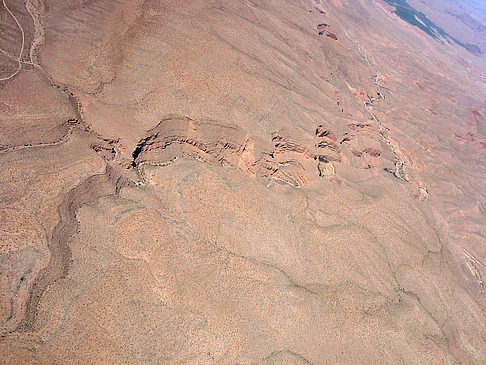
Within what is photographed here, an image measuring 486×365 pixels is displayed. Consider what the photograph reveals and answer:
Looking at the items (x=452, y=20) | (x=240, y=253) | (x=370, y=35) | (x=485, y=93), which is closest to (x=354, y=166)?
(x=240, y=253)

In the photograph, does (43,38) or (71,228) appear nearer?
(71,228)

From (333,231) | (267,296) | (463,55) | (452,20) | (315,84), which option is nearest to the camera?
(267,296)

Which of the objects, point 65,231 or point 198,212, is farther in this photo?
point 198,212

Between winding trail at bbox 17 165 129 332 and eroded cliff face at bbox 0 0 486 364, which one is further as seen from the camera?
eroded cliff face at bbox 0 0 486 364

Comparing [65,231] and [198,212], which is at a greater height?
[198,212]

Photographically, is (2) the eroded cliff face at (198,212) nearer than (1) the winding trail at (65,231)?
No

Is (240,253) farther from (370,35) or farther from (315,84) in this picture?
(370,35)

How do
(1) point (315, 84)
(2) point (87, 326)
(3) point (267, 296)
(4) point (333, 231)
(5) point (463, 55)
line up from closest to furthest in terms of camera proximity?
(2) point (87, 326)
(3) point (267, 296)
(4) point (333, 231)
(1) point (315, 84)
(5) point (463, 55)

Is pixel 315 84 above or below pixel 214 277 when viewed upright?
above
